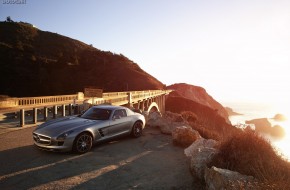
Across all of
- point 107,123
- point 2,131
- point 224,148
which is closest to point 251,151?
point 224,148

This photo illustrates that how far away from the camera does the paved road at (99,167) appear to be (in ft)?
18.8

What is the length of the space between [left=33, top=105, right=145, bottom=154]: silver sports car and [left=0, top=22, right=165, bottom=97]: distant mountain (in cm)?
5636

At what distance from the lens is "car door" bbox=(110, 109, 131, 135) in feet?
30.4

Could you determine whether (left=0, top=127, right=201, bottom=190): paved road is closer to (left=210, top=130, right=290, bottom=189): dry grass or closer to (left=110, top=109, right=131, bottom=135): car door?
(left=110, top=109, right=131, bottom=135): car door

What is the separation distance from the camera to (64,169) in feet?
21.5

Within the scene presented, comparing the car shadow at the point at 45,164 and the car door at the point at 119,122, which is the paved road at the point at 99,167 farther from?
the car door at the point at 119,122

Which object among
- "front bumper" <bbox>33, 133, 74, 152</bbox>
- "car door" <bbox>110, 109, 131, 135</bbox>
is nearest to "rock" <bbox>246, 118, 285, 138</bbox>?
"car door" <bbox>110, 109, 131, 135</bbox>

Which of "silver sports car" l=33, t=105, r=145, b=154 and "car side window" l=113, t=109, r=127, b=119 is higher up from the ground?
"car side window" l=113, t=109, r=127, b=119

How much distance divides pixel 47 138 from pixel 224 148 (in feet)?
17.8

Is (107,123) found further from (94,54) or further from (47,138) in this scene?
(94,54)

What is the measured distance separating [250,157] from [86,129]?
5094mm

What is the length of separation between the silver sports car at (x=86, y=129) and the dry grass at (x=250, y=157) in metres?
4.19

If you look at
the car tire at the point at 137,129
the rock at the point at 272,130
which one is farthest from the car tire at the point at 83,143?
the rock at the point at 272,130

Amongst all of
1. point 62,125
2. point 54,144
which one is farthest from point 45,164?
point 62,125
